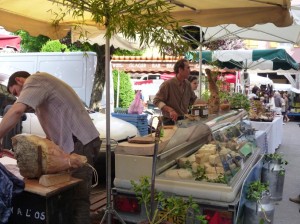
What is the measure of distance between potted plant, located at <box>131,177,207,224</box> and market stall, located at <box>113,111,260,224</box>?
155mm

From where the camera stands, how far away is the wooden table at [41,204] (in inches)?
95.3

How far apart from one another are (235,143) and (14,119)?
7.72 feet

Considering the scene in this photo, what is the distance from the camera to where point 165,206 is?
2.56m

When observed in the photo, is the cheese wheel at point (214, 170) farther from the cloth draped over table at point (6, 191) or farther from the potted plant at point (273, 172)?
the potted plant at point (273, 172)

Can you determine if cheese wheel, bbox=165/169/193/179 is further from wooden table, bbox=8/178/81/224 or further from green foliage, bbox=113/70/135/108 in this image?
green foliage, bbox=113/70/135/108

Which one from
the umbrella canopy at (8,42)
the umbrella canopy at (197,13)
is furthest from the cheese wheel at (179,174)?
the umbrella canopy at (8,42)

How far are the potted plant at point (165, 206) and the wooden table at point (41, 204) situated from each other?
0.51 m

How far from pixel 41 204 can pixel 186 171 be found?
123 cm

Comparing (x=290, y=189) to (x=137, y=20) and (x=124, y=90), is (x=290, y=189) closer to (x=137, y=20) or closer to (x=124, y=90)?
(x=137, y=20)

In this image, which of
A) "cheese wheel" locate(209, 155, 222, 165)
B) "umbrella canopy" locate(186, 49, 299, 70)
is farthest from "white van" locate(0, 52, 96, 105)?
"cheese wheel" locate(209, 155, 222, 165)

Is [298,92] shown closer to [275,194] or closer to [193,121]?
[275,194]

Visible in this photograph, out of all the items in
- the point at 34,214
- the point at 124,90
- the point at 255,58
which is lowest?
the point at 34,214

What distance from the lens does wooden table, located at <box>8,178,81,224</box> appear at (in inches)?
95.3

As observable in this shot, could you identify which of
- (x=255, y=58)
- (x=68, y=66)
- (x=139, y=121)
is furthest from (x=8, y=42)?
(x=255, y=58)
